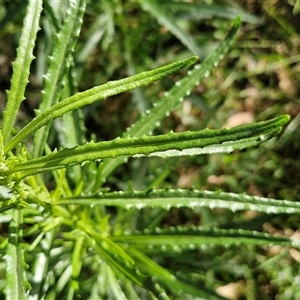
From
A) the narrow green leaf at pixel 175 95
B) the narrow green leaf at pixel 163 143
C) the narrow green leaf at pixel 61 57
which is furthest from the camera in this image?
the narrow green leaf at pixel 175 95

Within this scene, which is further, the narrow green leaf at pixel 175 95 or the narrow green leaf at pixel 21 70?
the narrow green leaf at pixel 175 95

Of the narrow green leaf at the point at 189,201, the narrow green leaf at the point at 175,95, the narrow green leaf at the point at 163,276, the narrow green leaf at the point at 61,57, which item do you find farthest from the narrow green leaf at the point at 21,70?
the narrow green leaf at the point at 163,276

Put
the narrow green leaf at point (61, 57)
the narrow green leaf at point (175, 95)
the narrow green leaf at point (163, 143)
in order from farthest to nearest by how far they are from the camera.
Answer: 1. the narrow green leaf at point (175, 95)
2. the narrow green leaf at point (61, 57)
3. the narrow green leaf at point (163, 143)

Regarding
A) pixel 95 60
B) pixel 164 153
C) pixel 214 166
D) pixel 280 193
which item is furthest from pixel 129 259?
pixel 95 60

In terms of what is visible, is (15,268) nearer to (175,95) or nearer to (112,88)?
(112,88)

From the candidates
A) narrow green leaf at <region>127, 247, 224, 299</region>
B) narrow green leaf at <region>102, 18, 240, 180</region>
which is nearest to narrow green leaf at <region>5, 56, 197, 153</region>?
narrow green leaf at <region>102, 18, 240, 180</region>

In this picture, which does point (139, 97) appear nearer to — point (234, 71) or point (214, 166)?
point (214, 166)

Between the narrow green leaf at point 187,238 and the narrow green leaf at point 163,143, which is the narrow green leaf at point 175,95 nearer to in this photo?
the narrow green leaf at point 187,238
